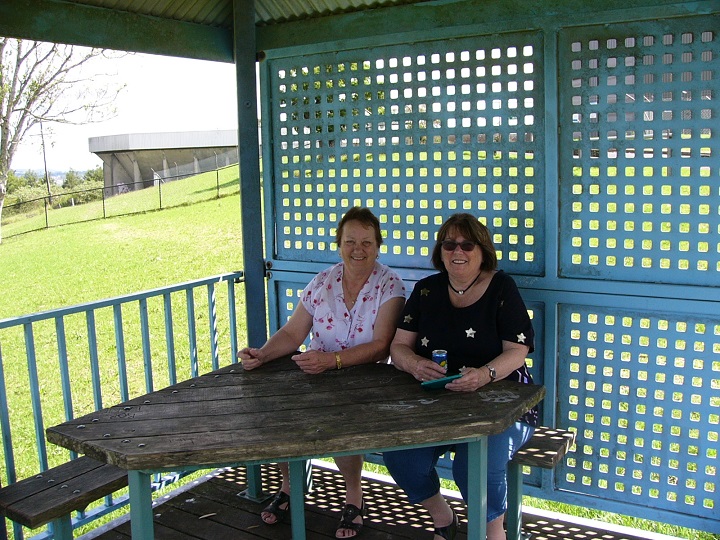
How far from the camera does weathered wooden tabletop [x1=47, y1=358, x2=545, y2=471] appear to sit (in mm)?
2047

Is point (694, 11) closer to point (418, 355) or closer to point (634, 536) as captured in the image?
point (418, 355)

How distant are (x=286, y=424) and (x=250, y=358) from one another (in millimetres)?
710

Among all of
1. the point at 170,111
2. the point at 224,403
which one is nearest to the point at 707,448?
the point at 224,403

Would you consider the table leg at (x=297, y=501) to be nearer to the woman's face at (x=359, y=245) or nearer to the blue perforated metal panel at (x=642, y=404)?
the woman's face at (x=359, y=245)

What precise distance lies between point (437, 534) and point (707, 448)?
46.2 inches

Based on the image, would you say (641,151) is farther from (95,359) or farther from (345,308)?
(95,359)

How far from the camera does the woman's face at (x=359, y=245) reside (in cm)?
314

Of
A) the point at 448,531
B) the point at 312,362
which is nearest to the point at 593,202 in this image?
the point at 312,362

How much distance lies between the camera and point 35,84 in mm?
14281

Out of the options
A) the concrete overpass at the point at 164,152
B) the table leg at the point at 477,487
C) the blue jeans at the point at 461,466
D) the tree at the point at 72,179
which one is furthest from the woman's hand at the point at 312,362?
the tree at the point at 72,179

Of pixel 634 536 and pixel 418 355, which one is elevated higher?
pixel 418 355

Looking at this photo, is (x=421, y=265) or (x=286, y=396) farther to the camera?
(x=421, y=265)

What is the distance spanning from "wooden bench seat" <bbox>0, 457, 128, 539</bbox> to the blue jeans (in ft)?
3.39

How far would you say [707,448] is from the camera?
9.66 feet
